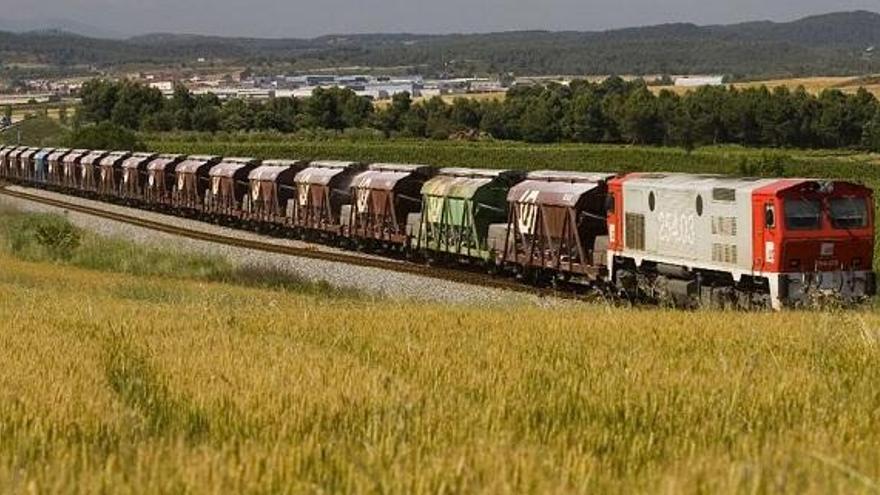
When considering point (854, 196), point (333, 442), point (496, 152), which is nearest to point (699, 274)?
point (854, 196)

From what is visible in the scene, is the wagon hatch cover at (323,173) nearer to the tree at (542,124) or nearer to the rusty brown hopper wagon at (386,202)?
the rusty brown hopper wagon at (386,202)

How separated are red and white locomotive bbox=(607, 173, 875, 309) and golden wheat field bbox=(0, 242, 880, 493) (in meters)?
11.5

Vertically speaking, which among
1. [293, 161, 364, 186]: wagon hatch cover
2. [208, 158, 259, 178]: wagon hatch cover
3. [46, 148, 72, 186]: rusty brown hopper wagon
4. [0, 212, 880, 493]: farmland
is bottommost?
[46, 148, 72, 186]: rusty brown hopper wagon

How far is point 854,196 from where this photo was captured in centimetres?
2853

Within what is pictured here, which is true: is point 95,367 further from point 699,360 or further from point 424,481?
point 424,481

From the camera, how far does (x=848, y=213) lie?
1117 inches

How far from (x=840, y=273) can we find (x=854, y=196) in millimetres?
1808

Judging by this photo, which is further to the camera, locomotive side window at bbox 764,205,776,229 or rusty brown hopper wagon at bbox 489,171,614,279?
rusty brown hopper wagon at bbox 489,171,614,279

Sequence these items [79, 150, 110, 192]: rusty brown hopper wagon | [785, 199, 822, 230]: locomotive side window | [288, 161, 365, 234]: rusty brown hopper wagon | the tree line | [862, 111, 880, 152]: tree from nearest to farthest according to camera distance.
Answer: [785, 199, 822, 230]: locomotive side window, [288, 161, 365, 234]: rusty brown hopper wagon, [79, 150, 110, 192]: rusty brown hopper wagon, [862, 111, 880, 152]: tree, the tree line

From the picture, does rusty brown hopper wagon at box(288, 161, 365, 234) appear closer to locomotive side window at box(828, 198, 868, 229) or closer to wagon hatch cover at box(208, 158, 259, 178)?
wagon hatch cover at box(208, 158, 259, 178)

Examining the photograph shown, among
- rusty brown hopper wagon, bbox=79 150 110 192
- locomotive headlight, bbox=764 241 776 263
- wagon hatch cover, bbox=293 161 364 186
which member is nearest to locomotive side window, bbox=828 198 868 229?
locomotive headlight, bbox=764 241 776 263

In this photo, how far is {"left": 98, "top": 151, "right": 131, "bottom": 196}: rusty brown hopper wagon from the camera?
3219 inches

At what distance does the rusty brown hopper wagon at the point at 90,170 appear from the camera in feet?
282

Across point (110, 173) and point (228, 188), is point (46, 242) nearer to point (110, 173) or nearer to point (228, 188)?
point (228, 188)
